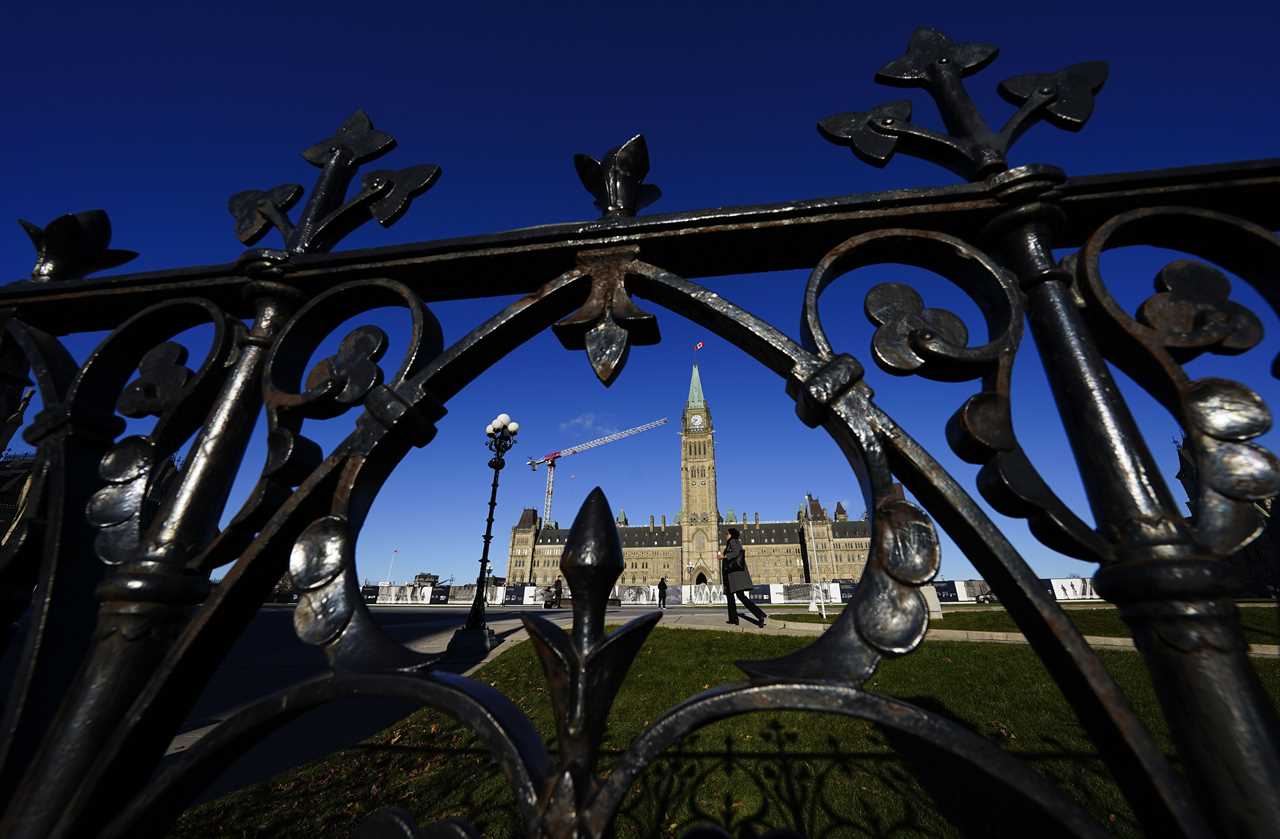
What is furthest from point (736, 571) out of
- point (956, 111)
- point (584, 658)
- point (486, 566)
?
point (584, 658)

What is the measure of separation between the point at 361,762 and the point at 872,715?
6.18m

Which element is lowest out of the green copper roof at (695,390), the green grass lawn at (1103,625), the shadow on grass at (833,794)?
the shadow on grass at (833,794)

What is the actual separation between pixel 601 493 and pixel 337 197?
55.8 inches

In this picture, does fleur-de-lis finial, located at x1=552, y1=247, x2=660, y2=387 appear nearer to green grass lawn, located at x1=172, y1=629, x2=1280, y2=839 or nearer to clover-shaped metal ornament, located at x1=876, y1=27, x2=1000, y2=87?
clover-shaped metal ornament, located at x1=876, y1=27, x2=1000, y2=87

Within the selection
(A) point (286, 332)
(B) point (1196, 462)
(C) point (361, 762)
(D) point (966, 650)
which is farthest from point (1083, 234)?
(D) point (966, 650)

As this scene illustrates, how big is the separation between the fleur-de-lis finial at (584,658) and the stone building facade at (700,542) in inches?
3175

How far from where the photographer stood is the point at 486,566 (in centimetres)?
1375

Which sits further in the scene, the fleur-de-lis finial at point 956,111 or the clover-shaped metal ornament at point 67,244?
the clover-shaped metal ornament at point 67,244

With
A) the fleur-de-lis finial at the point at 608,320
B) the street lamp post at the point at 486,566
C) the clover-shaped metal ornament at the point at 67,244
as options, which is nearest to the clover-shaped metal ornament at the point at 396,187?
the fleur-de-lis finial at the point at 608,320

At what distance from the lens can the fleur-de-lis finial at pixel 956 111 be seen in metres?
1.37

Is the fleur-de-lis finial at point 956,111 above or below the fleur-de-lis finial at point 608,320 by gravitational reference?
above

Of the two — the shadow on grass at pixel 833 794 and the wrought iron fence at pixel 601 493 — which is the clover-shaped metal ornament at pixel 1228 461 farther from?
the shadow on grass at pixel 833 794

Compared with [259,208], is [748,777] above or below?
below

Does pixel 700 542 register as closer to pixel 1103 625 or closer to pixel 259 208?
pixel 1103 625
